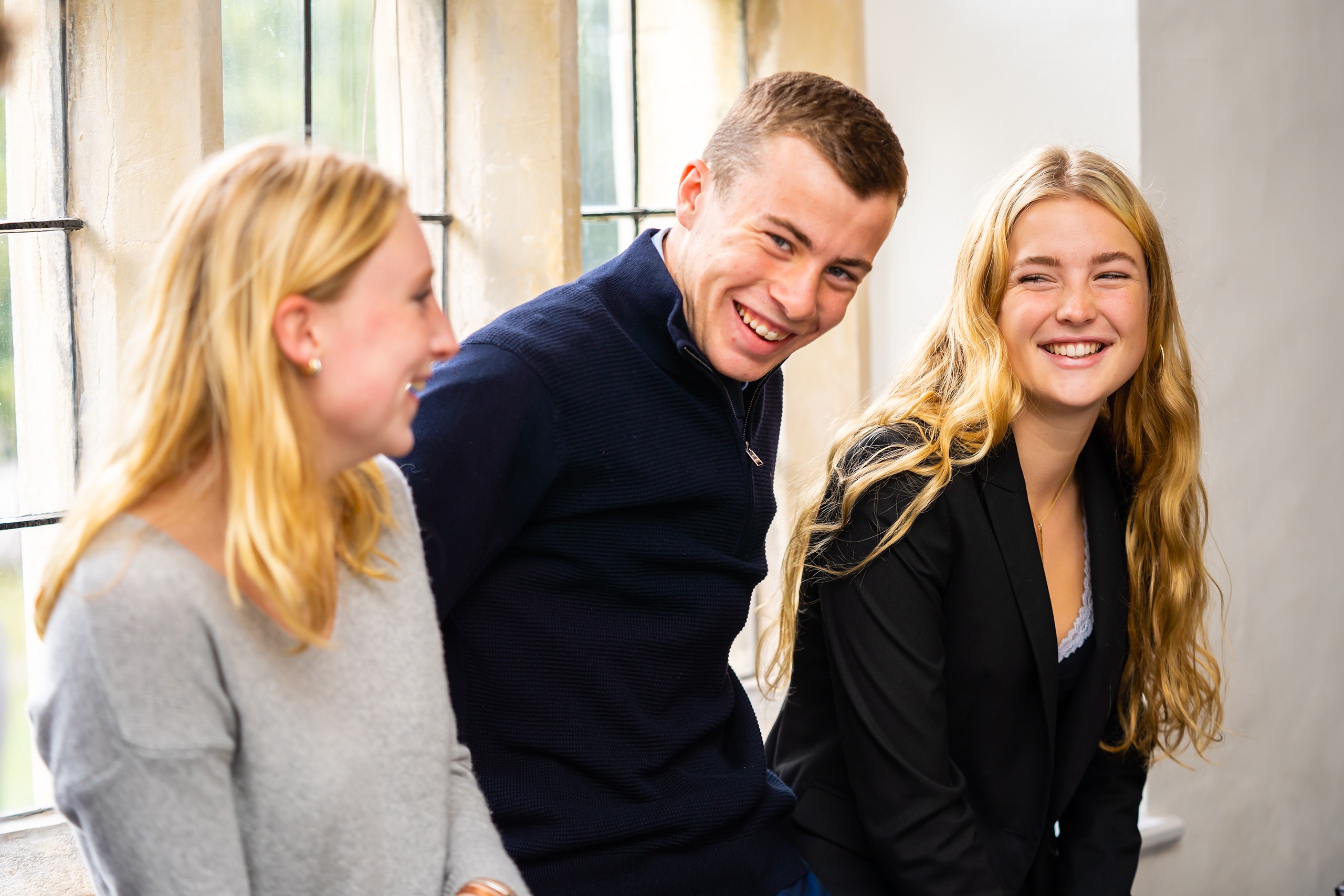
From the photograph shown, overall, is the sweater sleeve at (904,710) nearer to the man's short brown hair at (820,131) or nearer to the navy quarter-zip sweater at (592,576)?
the navy quarter-zip sweater at (592,576)

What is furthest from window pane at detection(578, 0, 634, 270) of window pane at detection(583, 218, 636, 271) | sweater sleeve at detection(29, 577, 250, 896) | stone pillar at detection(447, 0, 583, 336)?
sweater sleeve at detection(29, 577, 250, 896)

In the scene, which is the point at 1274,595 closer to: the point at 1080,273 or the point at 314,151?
the point at 1080,273

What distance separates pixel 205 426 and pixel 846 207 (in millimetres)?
773

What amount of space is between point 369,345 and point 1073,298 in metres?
1.09

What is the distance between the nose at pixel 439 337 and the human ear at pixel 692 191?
0.52 m

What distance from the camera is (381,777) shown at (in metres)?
1.05

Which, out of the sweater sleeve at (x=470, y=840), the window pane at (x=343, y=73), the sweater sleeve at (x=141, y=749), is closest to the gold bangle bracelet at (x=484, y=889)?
the sweater sleeve at (x=470, y=840)

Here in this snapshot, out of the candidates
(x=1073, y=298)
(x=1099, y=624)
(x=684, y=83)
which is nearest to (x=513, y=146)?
(x=684, y=83)

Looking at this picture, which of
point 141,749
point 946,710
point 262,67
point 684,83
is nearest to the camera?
point 141,749

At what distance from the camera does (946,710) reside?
1608 millimetres

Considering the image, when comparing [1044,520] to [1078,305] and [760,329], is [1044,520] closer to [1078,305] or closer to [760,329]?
[1078,305]

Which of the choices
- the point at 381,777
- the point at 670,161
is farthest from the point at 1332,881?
the point at 381,777

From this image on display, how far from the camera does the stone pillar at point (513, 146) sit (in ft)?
7.59

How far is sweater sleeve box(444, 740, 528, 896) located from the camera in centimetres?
115
